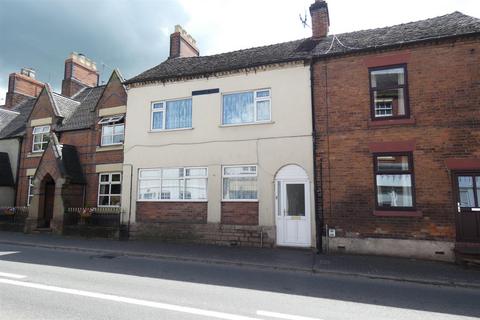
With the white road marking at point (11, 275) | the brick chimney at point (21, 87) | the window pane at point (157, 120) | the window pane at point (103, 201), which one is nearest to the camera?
the white road marking at point (11, 275)

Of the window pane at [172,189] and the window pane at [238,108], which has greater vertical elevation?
the window pane at [238,108]

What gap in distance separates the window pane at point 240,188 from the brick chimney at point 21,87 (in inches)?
819

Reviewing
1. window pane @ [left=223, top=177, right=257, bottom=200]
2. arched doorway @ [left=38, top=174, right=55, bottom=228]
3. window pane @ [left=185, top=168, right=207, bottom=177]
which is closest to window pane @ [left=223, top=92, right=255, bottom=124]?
window pane @ [left=185, top=168, right=207, bottom=177]

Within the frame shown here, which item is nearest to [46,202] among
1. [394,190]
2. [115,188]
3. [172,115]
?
[115,188]

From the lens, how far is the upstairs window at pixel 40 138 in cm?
1923

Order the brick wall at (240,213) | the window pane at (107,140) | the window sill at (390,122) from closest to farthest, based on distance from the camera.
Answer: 1. the window sill at (390,122)
2. the brick wall at (240,213)
3. the window pane at (107,140)

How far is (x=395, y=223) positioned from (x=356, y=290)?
14.8 feet

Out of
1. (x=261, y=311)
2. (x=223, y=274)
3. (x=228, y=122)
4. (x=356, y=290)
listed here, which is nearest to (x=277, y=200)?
(x=228, y=122)

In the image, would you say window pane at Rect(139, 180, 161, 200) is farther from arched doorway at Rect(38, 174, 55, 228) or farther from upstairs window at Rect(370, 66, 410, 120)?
upstairs window at Rect(370, 66, 410, 120)

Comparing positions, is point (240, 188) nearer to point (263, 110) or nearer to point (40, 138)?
point (263, 110)

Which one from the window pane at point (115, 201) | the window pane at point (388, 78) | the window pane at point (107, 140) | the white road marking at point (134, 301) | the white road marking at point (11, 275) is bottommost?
the white road marking at point (134, 301)

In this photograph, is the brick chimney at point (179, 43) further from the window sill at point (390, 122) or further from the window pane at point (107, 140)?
the window sill at point (390, 122)

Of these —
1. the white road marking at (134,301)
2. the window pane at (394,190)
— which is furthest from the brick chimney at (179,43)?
the white road marking at (134,301)

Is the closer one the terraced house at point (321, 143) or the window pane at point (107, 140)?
the terraced house at point (321, 143)
